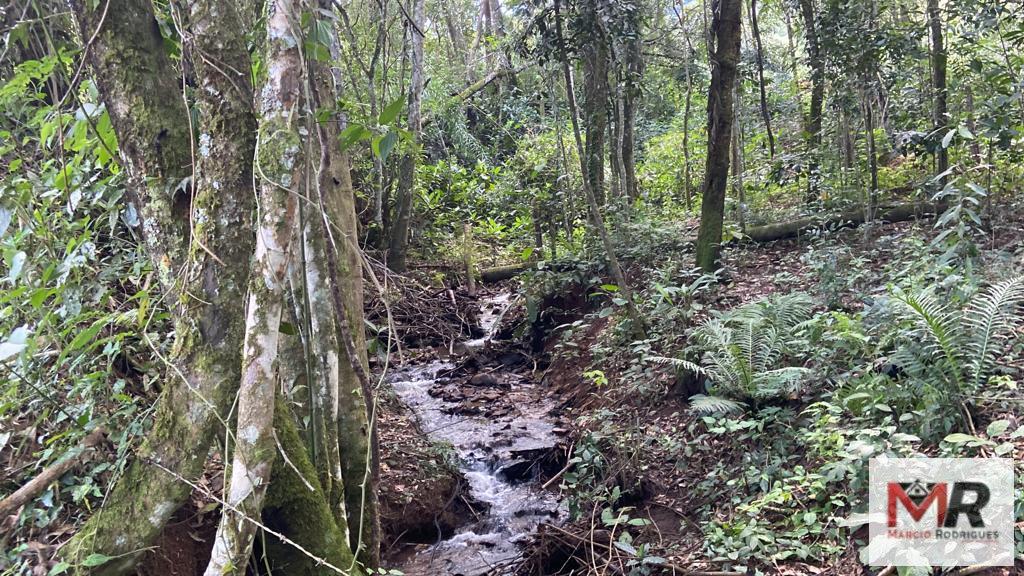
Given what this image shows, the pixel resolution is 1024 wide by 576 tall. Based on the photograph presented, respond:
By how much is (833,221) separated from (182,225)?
288 inches

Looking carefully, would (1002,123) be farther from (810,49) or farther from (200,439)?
(200,439)

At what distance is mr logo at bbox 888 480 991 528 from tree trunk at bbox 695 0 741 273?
3.76 metres

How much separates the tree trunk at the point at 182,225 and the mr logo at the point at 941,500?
127 inches

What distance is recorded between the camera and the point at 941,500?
121 inches

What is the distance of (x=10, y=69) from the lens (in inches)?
171

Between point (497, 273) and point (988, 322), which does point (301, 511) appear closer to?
point (988, 322)

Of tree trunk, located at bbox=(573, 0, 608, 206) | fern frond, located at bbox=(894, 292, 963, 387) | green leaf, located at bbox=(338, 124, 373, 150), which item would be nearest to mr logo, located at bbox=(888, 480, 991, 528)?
fern frond, located at bbox=(894, 292, 963, 387)

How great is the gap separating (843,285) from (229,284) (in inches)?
198

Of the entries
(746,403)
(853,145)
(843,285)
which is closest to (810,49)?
(853,145)

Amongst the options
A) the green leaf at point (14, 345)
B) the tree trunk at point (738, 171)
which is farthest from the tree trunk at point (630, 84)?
the green leaf at point (14, 345)

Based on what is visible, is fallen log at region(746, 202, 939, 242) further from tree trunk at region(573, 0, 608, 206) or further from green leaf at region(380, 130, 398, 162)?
green leaf at region(380, 130, 398, 162)

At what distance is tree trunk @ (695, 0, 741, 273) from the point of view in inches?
244

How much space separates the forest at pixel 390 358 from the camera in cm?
277

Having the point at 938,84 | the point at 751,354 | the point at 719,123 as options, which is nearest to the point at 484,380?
the point at 751,354
